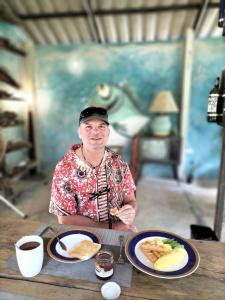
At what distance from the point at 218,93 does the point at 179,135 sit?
7.06ft

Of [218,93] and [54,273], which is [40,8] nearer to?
[218,93]

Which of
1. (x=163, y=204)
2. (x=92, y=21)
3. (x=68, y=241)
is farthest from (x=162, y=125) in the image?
(x=68, y=241)

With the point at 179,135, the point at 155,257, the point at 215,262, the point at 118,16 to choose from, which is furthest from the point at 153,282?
the point at 118,16

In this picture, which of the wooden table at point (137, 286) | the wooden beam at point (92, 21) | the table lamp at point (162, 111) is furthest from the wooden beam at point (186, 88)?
the wooden table at point (137, 286)

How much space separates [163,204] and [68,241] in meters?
A: 2.24

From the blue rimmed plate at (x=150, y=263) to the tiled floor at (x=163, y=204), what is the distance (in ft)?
4.66

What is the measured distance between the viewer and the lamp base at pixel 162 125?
3600 mm

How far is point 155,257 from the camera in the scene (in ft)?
2.72

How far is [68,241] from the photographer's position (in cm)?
94

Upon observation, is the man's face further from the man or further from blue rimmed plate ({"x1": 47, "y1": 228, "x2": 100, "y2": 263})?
blue rimmed plate ({"x1": 47, "y1": 228, "x2": 100, "y2": 263})

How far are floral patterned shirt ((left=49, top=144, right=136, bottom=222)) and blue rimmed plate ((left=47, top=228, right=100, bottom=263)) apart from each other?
9.9 inches

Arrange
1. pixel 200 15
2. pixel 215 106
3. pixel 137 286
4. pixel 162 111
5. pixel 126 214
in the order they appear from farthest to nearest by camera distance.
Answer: pixel 162 111 → pixel 200 15 → pixel 215 106 → pixel 126 214 → pixel 137 286

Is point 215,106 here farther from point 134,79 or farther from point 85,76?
point 85,76

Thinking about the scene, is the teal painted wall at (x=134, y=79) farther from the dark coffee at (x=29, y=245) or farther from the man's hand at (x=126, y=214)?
the dark coffee at (x=29, y=245)
